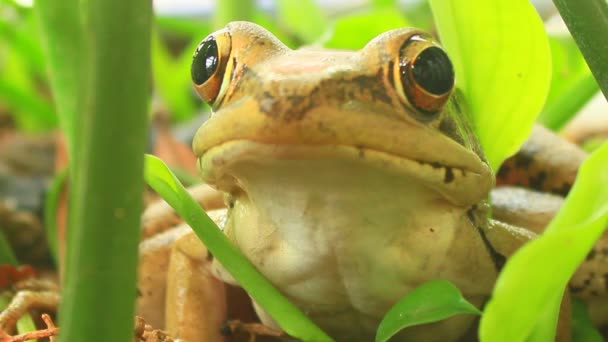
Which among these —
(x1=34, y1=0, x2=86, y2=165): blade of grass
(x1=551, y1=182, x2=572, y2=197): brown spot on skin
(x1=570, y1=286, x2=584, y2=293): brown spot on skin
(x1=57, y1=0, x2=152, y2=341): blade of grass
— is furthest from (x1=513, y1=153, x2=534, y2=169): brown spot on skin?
(x1=57, y1=0, x2=152, y2=341): blade of grass

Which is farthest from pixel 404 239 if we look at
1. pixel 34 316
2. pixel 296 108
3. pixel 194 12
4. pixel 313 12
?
pixel 194 12

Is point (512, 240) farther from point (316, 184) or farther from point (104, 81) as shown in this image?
point (104, 81)

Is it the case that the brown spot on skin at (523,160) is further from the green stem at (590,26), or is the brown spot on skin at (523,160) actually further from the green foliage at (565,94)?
the green stem at (590,26)

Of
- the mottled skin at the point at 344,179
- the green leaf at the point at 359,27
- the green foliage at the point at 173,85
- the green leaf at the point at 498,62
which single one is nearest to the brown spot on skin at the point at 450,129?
the mottled skin at the point at 344,179

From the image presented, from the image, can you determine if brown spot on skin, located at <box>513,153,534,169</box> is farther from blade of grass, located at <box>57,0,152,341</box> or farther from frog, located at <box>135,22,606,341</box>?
blade of grass, located at <box>57,0,152,341</box>

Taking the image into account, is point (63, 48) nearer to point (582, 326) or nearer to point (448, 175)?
point (448, 175)
